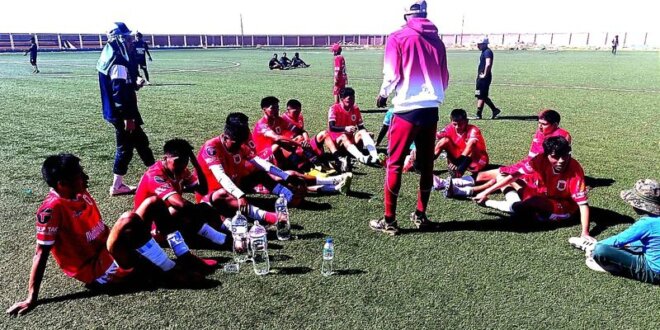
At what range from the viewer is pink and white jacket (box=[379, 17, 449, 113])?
4.51 metres

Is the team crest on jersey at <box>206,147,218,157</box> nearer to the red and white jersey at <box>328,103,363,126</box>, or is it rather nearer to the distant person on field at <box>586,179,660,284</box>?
the red and white jersey at <box>328,103,363,126</box>

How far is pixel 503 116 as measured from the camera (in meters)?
12.4

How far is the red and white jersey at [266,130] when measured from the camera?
6.94 meters

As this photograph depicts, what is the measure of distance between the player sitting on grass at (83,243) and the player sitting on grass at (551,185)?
11.7 feet

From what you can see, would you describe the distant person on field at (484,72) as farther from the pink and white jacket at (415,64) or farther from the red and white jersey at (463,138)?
the pink and white jacket at (415,64)

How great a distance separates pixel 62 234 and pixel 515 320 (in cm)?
349

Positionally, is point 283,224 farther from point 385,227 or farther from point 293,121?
point 293,121

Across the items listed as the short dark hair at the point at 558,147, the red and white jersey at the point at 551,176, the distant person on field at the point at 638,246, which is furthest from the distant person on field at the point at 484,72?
the distant person on field at the point at 638,246

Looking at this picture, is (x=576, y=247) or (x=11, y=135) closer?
(x=576, y=247)

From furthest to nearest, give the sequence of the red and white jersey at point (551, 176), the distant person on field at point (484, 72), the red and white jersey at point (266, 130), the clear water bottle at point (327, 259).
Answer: the distant person on field at point (484, 72) → the red and white jersey at point (266, 130) → the red and white jersey at point (551, 176) → the clear water bottle at point (327, 259)

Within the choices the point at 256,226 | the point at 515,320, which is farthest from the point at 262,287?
the point at 515,320

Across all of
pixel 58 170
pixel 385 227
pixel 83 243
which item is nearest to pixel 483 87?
pixel 385 227

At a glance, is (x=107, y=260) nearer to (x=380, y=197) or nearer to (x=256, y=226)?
(x=256, y=226)

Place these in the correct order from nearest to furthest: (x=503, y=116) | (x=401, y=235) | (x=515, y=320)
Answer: (x=515, y=320) < (x=401, y=235) < (x=503, y=116)
